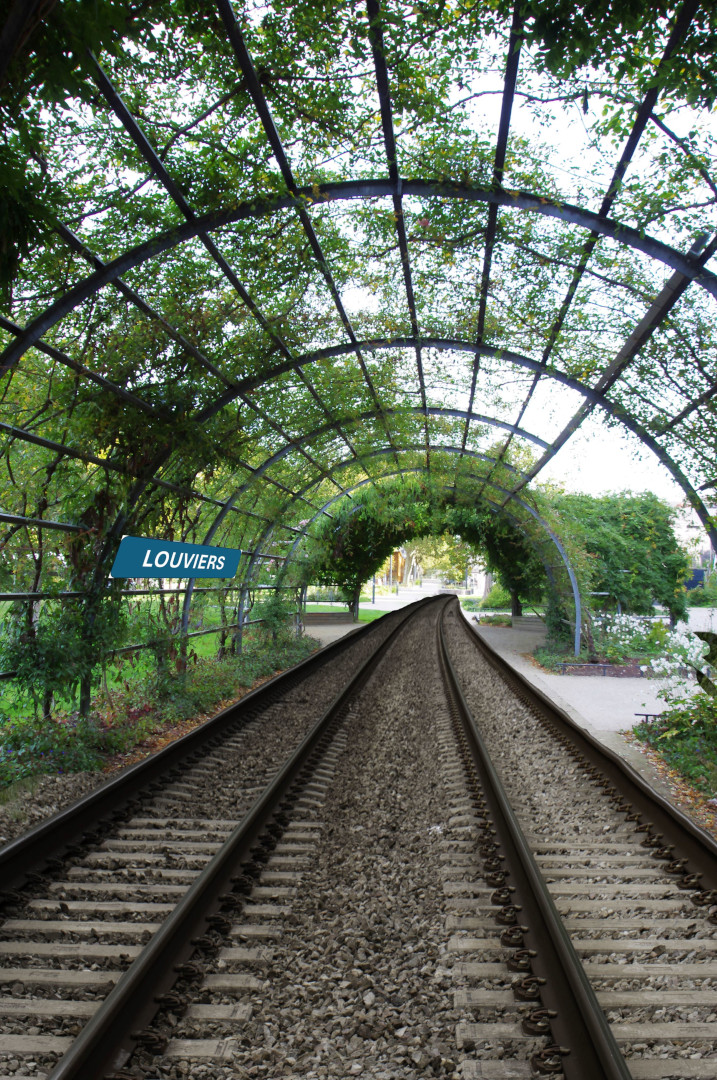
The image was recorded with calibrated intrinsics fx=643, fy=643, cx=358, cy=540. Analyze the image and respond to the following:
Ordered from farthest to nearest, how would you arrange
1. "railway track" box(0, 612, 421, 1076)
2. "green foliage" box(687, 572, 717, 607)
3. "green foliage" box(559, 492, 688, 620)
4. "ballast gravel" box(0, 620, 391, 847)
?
"green foliage" box(559, 492, 688, 620), "green foliage" box(687, 572, 717, 607), "ballast gravel" box(0, 620, 391, 847), "railway track" box(0, 612, 421, 1076)

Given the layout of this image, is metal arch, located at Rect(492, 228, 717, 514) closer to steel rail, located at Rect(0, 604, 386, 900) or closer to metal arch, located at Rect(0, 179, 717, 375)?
metal arch, located at Rect(0, 179, 717, 375)

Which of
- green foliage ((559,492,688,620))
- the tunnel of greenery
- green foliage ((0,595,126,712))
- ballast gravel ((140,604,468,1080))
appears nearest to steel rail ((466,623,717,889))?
ballast gravel ((140,604,468,1080))

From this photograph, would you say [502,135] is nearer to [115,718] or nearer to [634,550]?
[115,718]

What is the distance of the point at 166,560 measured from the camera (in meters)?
7.86

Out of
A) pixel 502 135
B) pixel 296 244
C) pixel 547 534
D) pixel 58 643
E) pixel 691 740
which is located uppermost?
pixel 502 135

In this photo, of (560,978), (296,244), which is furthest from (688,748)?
(296,244)

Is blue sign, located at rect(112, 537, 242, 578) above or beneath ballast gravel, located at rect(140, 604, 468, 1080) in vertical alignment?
above

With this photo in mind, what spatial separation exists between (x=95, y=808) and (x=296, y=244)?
19.3 feet

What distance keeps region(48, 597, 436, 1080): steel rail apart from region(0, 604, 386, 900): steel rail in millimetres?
1110

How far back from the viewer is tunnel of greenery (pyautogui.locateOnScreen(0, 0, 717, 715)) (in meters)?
4.52

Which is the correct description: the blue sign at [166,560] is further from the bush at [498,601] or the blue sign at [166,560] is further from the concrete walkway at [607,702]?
the bush at [498,601]

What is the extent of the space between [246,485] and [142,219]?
19.9 feet

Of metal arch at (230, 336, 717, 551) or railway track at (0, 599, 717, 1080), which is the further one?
metal arch at (230, 336, 717, 551)

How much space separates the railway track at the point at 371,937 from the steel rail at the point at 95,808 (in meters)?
0.05
